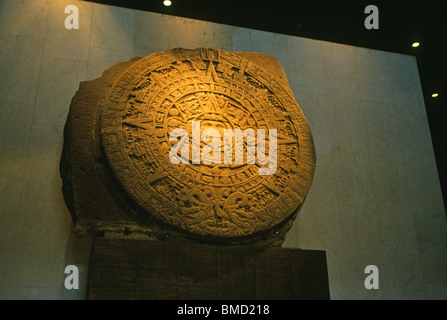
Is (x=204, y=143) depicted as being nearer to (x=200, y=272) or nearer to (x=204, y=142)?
(x=204, y=142)

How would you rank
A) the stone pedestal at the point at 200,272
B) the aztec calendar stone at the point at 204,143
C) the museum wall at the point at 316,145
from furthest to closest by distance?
the museum wall at the point at 316,145 < the aztec calendar stone at the point at 204,143 < the stone pedestal at the point at 200,272

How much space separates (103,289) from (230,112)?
181 centimetres

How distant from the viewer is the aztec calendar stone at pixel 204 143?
10.6 feet

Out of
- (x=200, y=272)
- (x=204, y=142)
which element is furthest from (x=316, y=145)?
(x=200, y=272)

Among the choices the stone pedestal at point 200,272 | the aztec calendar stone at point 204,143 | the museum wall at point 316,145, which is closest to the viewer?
the stone pedestal at point 200,272

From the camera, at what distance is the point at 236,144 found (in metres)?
3.70

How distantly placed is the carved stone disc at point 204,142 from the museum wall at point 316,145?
3.62 feet

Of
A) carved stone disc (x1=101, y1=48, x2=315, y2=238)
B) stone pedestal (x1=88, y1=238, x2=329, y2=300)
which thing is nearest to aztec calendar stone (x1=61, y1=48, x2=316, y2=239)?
carved stone disc (x1=101, y1=48, x2=315, y2=238)

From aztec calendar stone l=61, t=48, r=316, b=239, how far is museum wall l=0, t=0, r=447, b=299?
101cm

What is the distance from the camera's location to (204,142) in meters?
3.62

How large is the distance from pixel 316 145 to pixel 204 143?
1.89m

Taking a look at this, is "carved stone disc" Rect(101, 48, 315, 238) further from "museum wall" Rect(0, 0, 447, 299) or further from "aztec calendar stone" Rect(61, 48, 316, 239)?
"museum wall" Rect(0, 0, 447, 299)

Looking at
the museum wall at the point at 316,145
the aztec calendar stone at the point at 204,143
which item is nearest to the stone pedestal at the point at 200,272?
the aztec calendar stone at the point at 204,143

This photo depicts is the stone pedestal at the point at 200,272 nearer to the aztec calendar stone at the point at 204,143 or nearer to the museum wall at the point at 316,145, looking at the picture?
the aztec calendar stone at the point at 204,143
